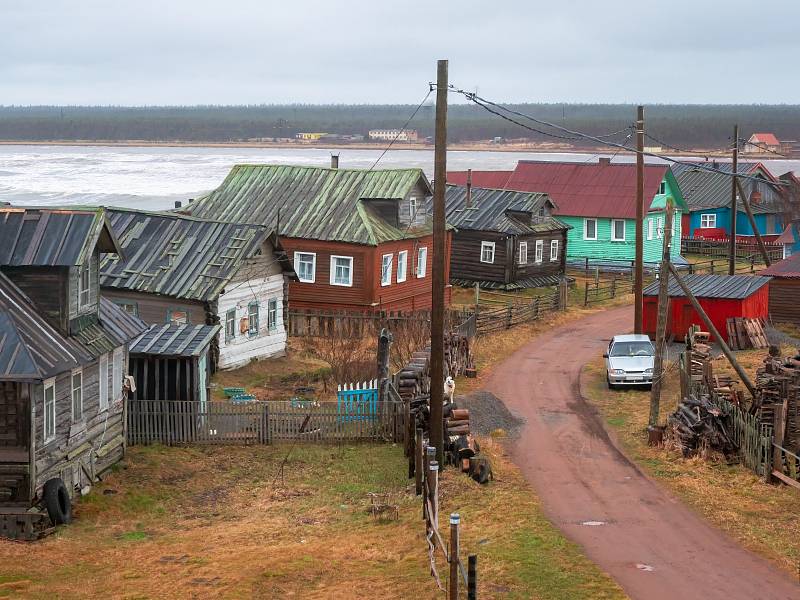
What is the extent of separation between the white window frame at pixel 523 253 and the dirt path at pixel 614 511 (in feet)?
64.6

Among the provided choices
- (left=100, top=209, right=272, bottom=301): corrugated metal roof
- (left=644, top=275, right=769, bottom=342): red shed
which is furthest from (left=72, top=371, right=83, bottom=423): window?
(left=644, top=275, right=769, bottom=342): red shed

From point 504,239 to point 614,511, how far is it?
115 ft

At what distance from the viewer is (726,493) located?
23625 mm

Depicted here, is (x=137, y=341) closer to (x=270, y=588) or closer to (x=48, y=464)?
A: (x=48, y=464)

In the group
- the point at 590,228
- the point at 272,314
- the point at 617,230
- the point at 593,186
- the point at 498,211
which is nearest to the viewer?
the point at 272,314

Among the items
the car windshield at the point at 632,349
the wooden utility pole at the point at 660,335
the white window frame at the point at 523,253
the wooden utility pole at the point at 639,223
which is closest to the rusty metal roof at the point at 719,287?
the wooden utility pole at the point at 639,223

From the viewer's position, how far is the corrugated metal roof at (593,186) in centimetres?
6456

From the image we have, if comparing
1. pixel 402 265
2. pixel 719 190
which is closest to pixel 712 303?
pixel 402 265

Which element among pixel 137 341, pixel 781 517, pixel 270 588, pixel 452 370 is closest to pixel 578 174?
pixel 452 370

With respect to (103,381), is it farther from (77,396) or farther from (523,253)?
(523,253)

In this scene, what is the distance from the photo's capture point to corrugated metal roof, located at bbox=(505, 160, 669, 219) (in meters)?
64.6

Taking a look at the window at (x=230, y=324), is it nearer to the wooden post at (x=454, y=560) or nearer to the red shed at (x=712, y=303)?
the red shed at (x=712, y=303)

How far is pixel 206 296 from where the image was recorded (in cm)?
3722

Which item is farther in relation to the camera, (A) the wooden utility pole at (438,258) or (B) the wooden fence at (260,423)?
(B) the wooden fence at (260,423)
